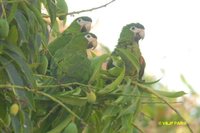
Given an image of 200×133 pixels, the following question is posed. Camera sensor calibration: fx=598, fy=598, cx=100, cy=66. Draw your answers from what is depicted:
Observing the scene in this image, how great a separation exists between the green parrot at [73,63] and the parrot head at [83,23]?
0.31 m

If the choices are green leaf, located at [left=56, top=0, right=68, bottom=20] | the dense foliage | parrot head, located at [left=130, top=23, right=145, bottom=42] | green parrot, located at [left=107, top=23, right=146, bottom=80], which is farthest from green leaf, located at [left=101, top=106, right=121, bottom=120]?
parrot head, located at [left=130, top=23, right=145, bottom=42]

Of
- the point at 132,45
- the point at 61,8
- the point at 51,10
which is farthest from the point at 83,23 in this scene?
the point at 51,10

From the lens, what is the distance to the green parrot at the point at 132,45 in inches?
49.0

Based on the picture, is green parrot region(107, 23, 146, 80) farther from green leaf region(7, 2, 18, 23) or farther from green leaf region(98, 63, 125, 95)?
green leaf region(7, 2, 18, 23)

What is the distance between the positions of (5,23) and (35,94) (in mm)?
166

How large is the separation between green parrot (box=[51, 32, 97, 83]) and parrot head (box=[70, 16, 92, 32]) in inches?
12.2

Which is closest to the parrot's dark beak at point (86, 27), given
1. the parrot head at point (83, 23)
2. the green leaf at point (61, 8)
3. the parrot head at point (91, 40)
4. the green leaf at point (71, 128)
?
the parrot head at point (83, 23)

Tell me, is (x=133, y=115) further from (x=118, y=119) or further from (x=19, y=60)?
(x=19, y=60)

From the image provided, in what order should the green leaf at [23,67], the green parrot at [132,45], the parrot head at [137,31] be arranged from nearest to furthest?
the green leaf at [23,67] → the green parrot at [132,45] → the parrot head at [137,31]

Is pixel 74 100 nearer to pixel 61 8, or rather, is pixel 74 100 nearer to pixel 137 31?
pixel 61 8

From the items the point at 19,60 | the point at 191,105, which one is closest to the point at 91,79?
the point at 19,60

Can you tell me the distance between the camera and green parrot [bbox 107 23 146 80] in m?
1.24

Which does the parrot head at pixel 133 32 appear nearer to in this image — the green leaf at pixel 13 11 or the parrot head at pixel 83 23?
the parrot head at pixel 83 23

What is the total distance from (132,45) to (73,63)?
339 mm
